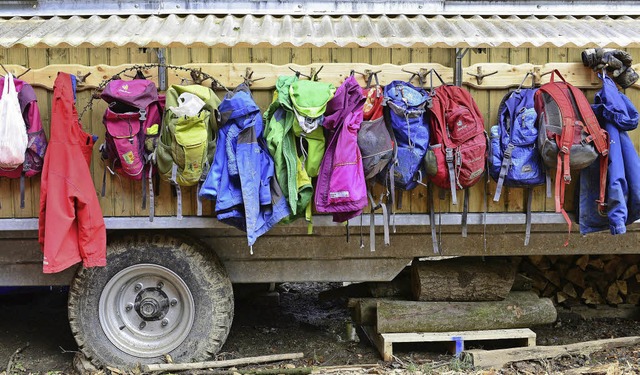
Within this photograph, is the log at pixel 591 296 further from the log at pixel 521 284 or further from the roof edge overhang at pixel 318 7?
the roof edge overhang at pixel 318 7

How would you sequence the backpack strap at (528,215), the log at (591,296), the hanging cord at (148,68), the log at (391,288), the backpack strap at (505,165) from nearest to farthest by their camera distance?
1. the backpack strap at (505,165)
2. the hanging cord at (148,68)
3. the backpack strap at (528,215)
4. the log at (391,288)
5. the log at (591,296)

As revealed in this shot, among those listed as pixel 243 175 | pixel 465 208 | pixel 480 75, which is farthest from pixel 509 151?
pixel 243 175

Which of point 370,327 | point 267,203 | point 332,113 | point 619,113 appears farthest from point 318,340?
point 619,113

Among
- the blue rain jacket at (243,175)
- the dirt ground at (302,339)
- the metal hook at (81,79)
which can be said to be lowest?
the dirt ground at (302,339)

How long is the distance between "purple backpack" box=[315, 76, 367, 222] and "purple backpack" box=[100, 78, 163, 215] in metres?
1.24

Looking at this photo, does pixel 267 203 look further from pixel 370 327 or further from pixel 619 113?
pixel 619 113

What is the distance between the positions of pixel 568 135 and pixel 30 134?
3829 millimetres

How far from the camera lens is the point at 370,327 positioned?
593 cm

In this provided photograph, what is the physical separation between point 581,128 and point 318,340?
2895mm

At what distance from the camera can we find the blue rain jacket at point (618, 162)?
191 inches

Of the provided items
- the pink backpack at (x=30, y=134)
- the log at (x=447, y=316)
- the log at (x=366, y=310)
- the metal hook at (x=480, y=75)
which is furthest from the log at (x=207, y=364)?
the metal hook at (x=480, y=75)

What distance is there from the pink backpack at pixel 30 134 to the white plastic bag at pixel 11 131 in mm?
81

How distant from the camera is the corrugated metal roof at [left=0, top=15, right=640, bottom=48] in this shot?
494 centimetres

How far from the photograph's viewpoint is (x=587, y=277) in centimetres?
665
